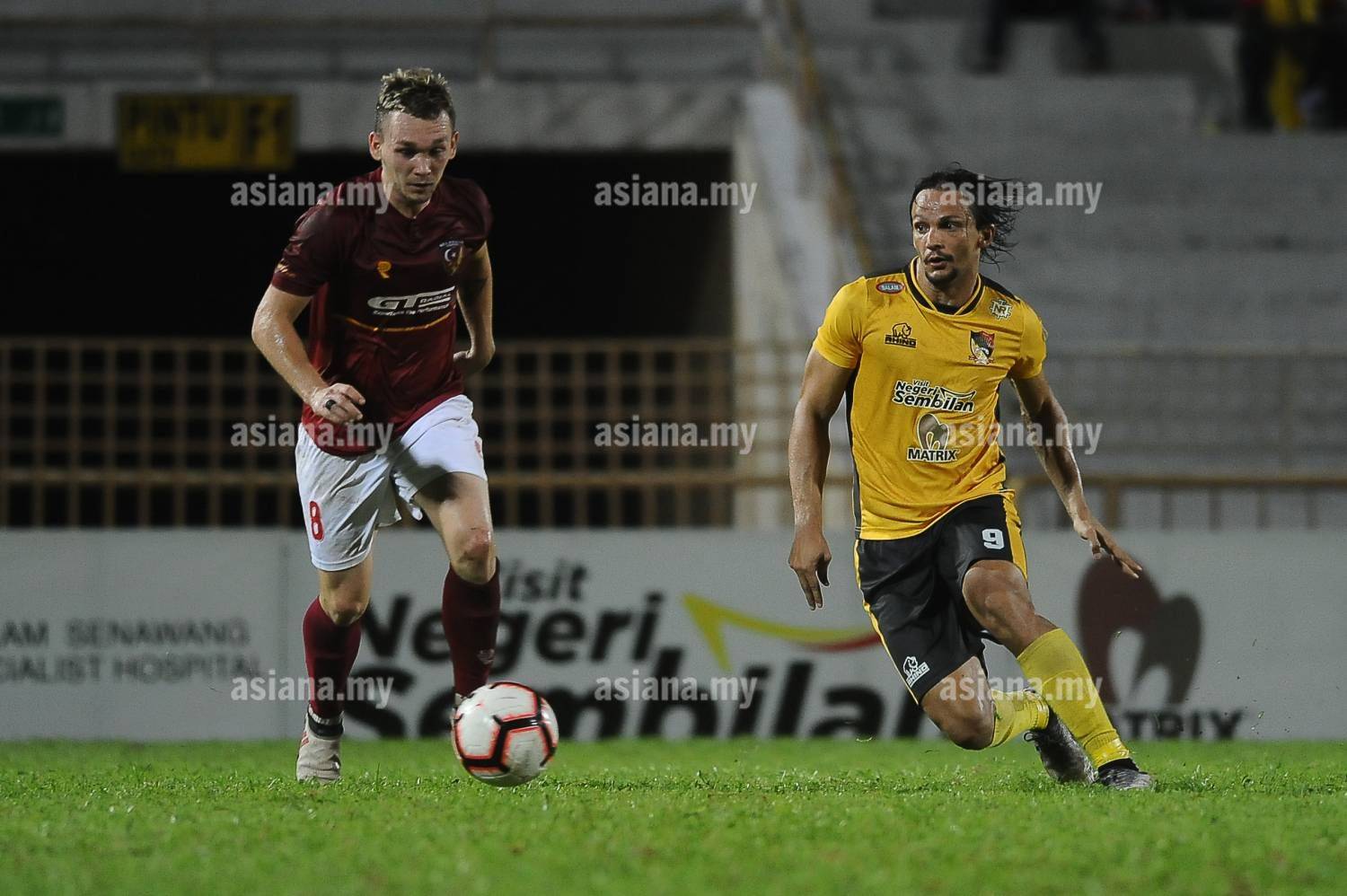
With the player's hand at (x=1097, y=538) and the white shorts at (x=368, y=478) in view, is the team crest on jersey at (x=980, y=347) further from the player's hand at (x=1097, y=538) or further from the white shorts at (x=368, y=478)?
the white shorts at (x=368, y=478)

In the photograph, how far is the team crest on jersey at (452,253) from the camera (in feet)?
20.1

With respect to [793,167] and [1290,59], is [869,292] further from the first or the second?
[1290,59]

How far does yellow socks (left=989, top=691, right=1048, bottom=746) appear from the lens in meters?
5.73

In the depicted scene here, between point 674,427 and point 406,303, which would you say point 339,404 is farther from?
point 674,427

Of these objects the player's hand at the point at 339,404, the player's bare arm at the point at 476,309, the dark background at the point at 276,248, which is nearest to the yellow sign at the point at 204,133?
the dark background at the point at 276,248

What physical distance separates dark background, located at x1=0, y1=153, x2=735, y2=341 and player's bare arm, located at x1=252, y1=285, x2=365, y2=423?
25.5ft

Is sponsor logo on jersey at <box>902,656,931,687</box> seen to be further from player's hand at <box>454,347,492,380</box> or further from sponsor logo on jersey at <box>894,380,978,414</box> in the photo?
player's hand at <box>454,347,492,380</box>

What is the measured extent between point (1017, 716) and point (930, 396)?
107cm

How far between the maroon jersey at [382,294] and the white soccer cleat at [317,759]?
3.25ft

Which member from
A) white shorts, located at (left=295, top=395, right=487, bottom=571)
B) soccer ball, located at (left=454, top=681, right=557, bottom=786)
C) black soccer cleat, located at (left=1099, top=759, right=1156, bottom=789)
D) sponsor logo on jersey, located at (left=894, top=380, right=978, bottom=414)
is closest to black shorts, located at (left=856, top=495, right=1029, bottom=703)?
sponsor logo on jersey, located at (left=894, top=380, right=978, bottom=414)

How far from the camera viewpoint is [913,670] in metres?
5.85

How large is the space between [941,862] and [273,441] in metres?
7.42

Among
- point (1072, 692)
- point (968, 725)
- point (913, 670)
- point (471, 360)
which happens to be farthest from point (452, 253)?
point (1072, 692)

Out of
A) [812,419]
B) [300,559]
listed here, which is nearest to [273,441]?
[300,559]
